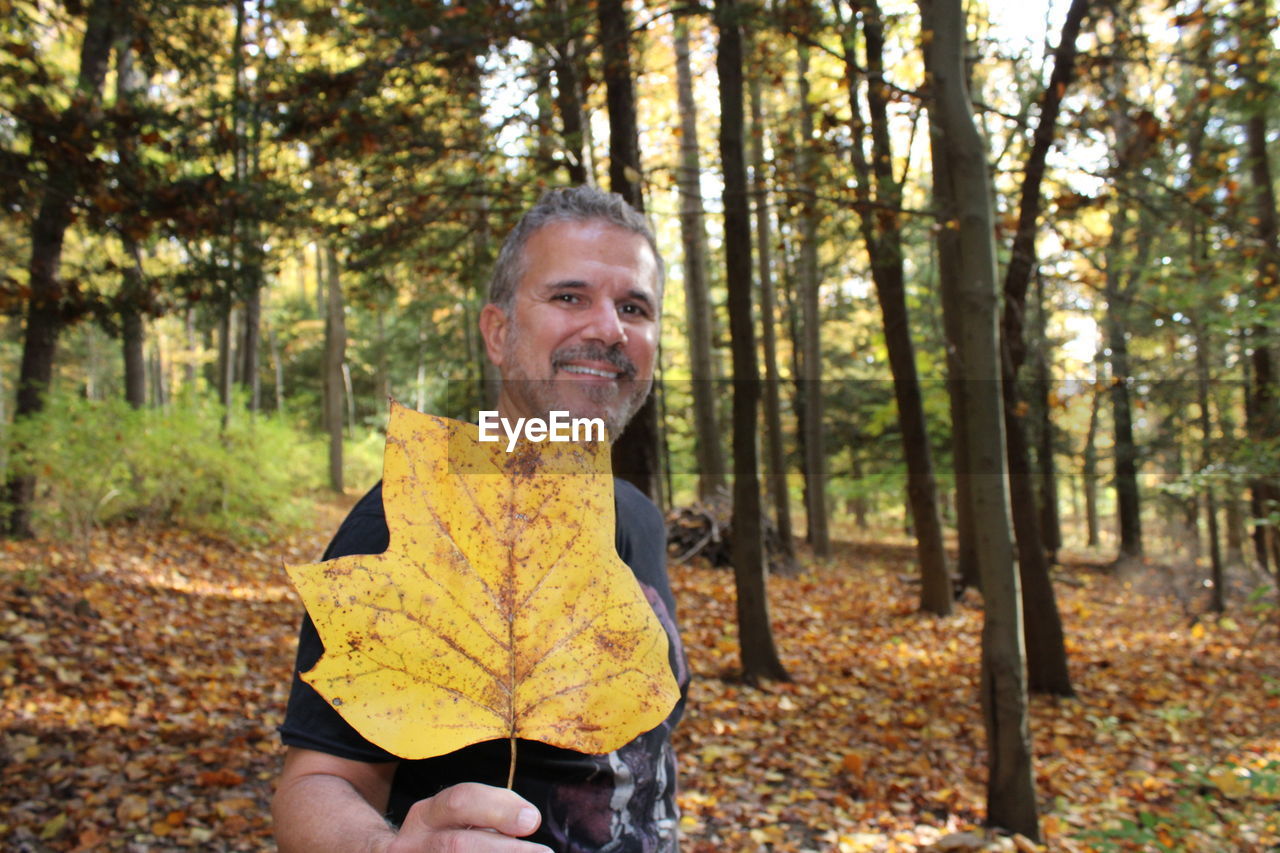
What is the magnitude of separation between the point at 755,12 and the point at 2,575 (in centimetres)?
757

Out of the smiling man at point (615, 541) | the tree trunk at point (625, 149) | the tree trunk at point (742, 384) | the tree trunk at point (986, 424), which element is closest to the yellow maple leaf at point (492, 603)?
the smiling man at point (615, 541)

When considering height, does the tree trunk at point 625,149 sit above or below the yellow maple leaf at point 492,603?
above

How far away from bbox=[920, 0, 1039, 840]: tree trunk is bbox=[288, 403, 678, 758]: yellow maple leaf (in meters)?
3.62

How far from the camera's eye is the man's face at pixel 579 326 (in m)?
1.21

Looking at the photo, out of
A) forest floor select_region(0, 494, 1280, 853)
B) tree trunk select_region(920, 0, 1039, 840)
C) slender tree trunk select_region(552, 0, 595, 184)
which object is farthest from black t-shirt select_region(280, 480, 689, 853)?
slender tree trunk select_region(552, 0, 595, 184)

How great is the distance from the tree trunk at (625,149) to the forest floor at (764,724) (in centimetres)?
186

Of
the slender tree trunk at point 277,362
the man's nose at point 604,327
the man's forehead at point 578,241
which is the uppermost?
the slender tree trunk at point 277,362

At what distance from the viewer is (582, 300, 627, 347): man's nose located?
1.21 metres

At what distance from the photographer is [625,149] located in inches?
272

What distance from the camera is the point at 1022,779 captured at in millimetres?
4160

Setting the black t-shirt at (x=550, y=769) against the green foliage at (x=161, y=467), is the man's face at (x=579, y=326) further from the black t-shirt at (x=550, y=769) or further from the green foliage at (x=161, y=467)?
the green foliage at (x=161, y=467)

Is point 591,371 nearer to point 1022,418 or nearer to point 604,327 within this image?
point 604,327

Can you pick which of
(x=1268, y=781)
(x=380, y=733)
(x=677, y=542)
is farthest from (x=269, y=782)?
(x=677, y=542)

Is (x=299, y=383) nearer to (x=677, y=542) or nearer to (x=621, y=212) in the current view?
(x=677, y=542)
